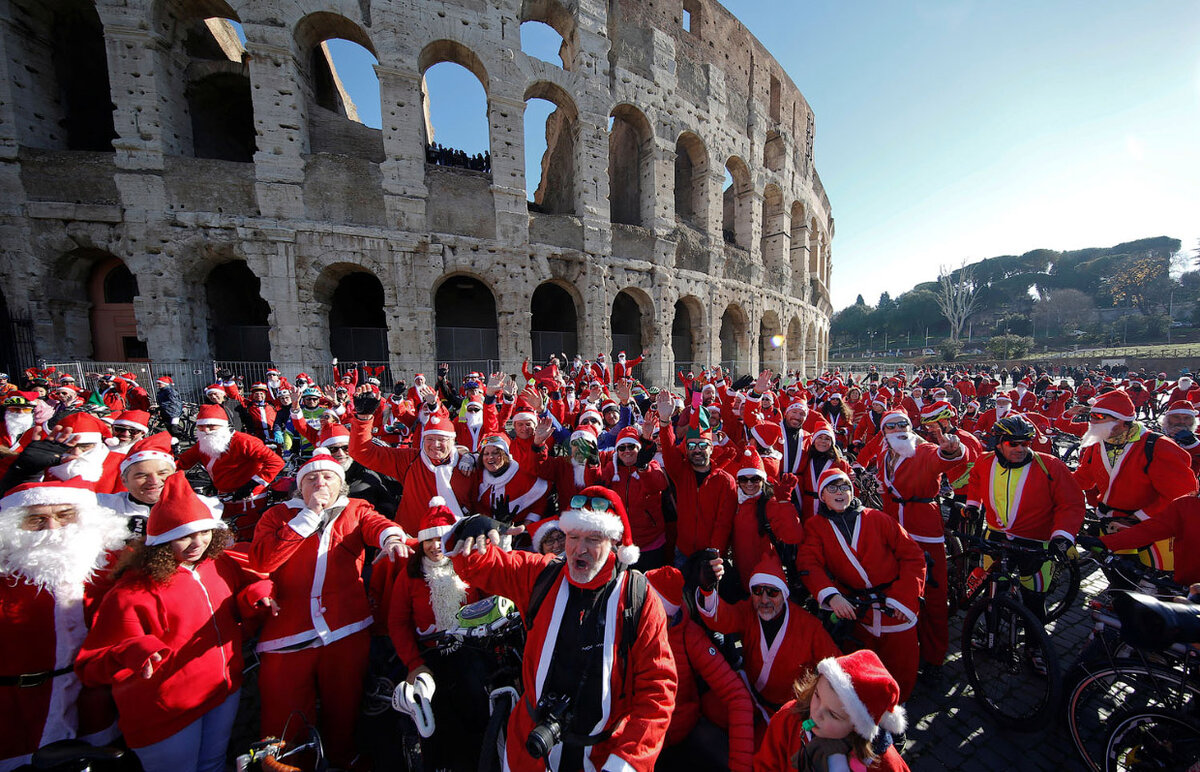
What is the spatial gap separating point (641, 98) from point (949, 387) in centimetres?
1644

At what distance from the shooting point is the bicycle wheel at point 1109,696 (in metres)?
2.29

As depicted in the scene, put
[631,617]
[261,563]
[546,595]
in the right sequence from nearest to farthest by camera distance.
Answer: [631,617], [546,595], [261,563]

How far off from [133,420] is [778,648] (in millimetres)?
6564

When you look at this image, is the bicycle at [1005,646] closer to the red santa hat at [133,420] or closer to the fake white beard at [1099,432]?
the fake white beard at [1099,432]

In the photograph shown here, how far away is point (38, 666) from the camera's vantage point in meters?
1.99

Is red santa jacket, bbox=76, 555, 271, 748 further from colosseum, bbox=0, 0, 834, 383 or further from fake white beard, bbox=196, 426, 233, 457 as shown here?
colosseum, bbox=0, 0, 834, 383

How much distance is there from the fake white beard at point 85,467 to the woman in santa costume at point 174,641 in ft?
6.31

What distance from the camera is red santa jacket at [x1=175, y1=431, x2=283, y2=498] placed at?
4.33 metres

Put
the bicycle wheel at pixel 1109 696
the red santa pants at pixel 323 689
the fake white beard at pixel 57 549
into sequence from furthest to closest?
1. the red santa pants at pixel 323 689
2. the bicycle wheel at pixel 1109 696
3. the fake white beard at pixel 57 549

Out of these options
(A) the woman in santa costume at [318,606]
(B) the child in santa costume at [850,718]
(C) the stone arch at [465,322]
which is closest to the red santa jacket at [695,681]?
(B) the child in santa costume at [850,718]

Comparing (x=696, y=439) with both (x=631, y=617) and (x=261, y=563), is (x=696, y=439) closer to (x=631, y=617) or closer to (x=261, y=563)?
(x=631, y=617)

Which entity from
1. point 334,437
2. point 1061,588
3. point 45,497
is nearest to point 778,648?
point 334,437

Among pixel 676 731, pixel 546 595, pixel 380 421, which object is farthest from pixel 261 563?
pixel 380 421

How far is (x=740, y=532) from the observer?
139 inches
